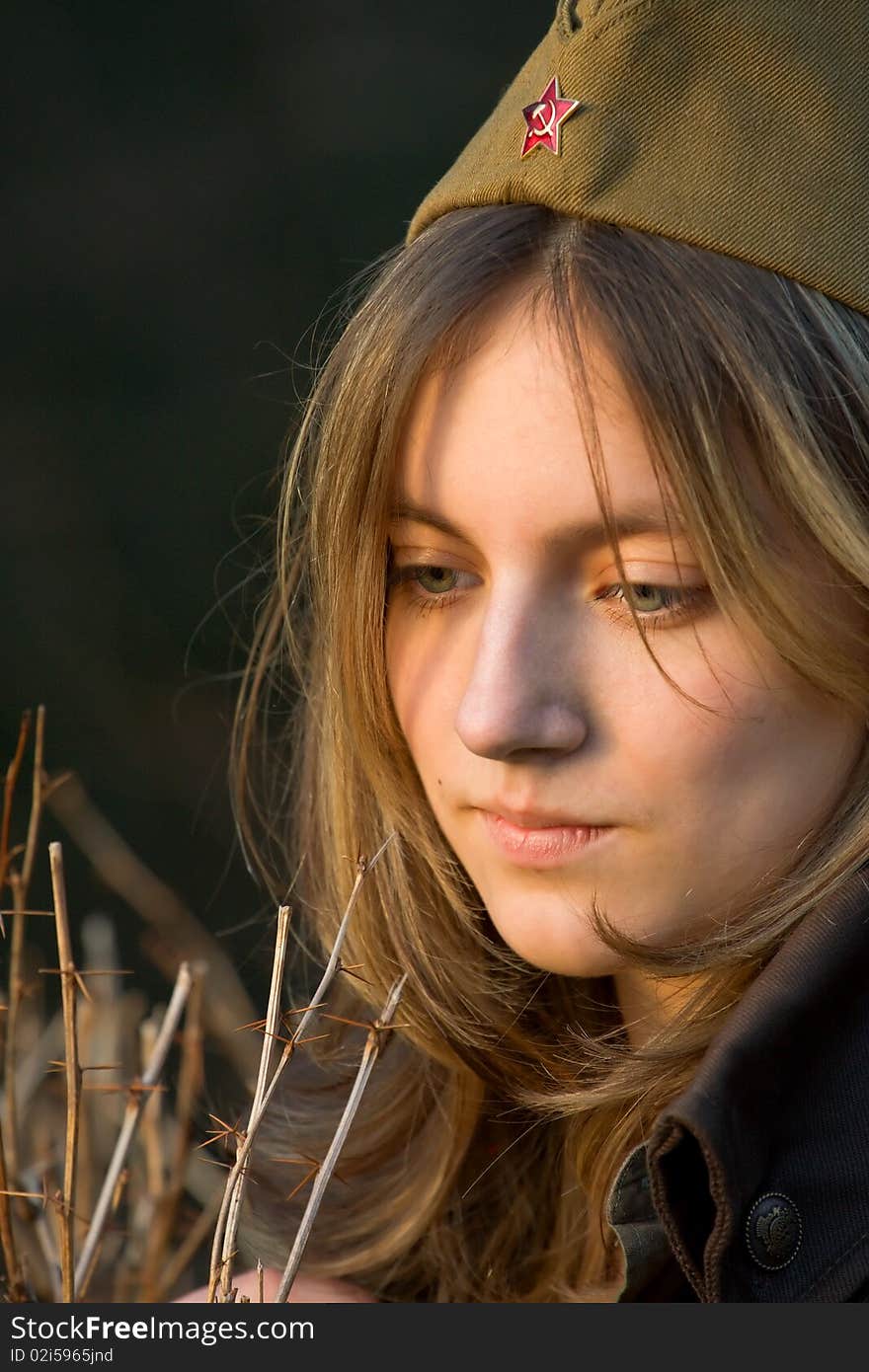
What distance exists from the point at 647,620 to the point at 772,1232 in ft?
1.72

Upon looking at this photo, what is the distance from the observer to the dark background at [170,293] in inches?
155

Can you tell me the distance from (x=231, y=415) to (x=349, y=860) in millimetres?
2362

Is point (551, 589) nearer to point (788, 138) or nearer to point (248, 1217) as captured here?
point (788, 138)

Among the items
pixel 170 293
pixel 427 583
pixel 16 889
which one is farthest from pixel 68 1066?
pixel 170 293

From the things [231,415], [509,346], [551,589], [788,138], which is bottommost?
[551,589]

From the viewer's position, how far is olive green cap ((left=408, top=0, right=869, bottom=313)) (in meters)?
1.36

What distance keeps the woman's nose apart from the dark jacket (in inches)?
11.1

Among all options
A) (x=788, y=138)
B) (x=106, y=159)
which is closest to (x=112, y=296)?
(x=106, y=159)

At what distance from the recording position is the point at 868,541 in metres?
1.34

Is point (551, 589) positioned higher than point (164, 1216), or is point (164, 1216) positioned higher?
point (551, 589)

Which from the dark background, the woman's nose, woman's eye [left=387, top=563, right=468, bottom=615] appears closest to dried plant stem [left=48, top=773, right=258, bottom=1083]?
the dark background

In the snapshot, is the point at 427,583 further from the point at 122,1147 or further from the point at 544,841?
the point at 122,1147

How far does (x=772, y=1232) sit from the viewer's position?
1.27m

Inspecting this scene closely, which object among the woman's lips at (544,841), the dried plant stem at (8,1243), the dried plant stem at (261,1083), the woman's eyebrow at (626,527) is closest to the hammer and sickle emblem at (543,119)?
the woman's eyebrow at (626,527)
